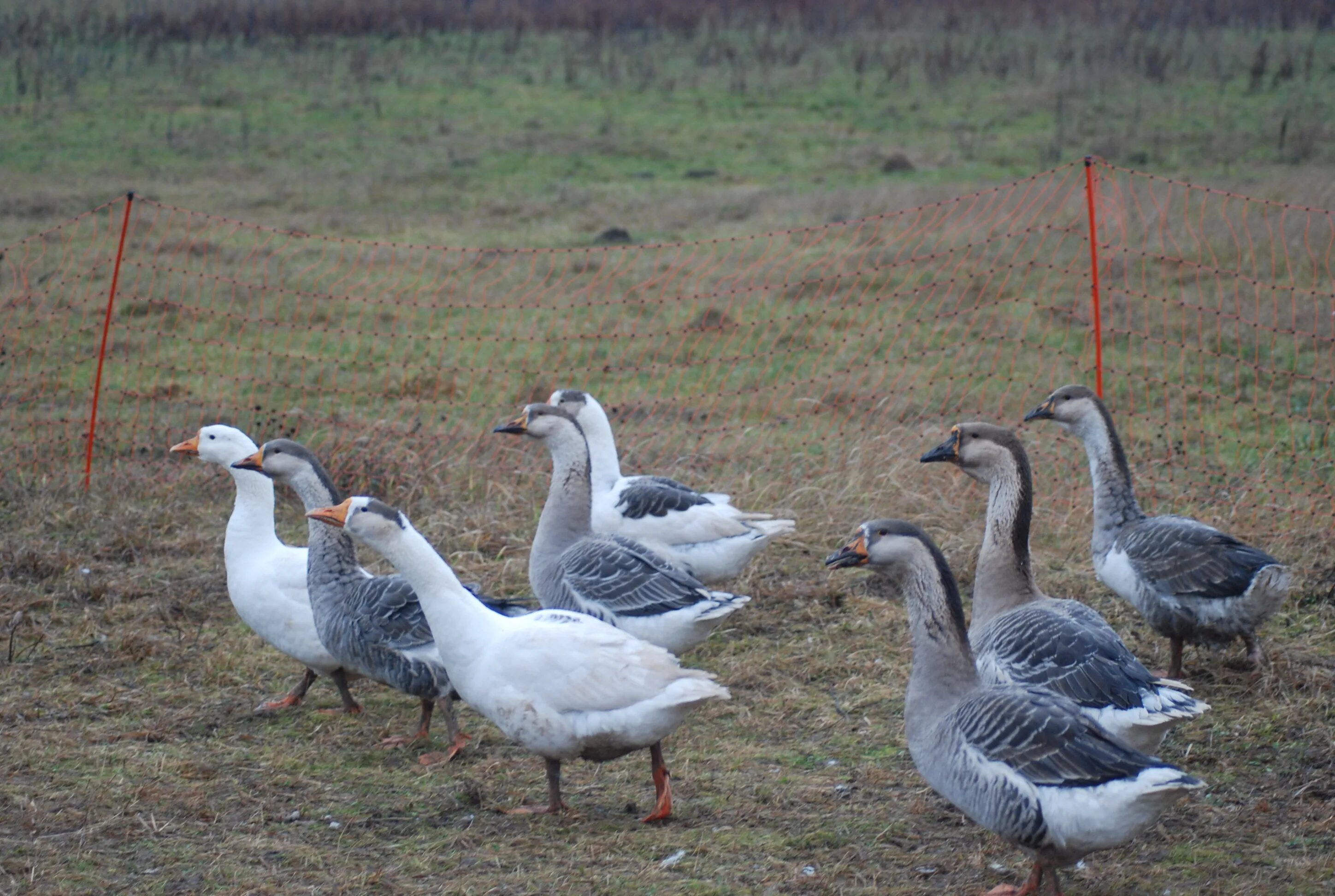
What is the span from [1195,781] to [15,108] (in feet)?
67.5

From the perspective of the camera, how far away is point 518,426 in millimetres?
6195

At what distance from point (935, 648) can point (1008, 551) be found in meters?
1.10

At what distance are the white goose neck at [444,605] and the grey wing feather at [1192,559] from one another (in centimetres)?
290

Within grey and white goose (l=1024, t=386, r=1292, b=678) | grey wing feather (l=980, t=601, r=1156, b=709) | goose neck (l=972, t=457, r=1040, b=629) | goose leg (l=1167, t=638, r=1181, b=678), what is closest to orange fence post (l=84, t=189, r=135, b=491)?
goose neck (l=972, t=457, r=1040, b=629)

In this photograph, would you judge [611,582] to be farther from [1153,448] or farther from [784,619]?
[1153,448]

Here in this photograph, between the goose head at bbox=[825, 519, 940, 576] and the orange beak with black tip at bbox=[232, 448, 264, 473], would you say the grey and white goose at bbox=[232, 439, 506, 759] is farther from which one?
the goose head at bbox=[825, 519, 940, 576]

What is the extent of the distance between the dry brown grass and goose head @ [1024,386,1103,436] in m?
1.11

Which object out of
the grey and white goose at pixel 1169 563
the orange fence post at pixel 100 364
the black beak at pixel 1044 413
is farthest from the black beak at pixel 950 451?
the orange fence post at pixel 100 364

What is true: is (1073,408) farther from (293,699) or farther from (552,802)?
(293,699)

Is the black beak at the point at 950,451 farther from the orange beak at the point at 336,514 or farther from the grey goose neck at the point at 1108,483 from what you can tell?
the orange beak at the point at 336,514

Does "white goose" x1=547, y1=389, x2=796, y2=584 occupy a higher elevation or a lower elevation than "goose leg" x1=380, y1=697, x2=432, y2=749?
higher

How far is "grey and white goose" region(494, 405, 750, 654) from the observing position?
18.1ft

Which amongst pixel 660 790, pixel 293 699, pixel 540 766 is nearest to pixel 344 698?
pixel 293 699

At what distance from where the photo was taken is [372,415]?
33.0 ft
